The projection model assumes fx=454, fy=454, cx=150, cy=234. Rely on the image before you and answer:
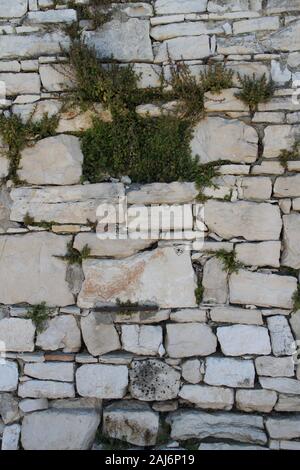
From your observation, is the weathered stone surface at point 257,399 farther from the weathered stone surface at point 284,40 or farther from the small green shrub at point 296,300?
the weathered stone surface at point 284,40

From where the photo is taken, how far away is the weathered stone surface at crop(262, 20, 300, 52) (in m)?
3.56

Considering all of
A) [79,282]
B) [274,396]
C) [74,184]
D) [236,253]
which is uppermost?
[74,184]

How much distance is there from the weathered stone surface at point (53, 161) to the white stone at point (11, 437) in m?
2.01

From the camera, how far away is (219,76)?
3.49 m

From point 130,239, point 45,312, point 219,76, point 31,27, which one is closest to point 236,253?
point 130,239

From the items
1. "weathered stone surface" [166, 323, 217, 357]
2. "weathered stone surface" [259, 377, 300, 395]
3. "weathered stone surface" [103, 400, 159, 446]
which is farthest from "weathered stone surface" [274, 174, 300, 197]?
"weathered stone surface" [103, 400, 159, 446]

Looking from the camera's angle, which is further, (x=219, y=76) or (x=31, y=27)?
(x=31, y=27)

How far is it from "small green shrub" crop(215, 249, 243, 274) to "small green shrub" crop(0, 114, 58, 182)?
5.54 ft

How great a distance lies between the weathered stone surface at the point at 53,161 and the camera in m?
3.68

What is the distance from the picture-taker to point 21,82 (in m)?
3.73

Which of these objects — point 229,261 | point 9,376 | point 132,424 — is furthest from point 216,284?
point 9,376

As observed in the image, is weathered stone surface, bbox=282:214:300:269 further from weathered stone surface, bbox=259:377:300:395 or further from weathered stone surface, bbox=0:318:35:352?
weathered stone surface, bbox=0:318:35:352

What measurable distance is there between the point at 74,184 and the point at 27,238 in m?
0.59
